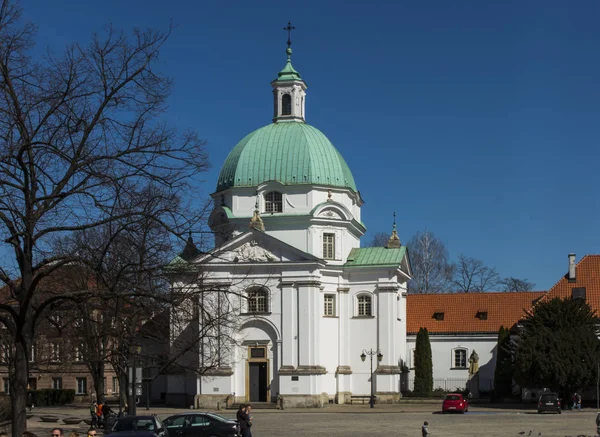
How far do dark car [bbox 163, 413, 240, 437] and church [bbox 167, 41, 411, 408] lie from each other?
24.4m

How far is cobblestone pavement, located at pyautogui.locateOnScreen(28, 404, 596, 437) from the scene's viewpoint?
3538 cm

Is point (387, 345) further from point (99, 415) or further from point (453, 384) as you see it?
point (99, 415)

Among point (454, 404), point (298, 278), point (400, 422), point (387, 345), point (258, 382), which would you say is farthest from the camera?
point (387, 345)

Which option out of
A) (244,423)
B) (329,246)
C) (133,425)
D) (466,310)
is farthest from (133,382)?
(466,310)

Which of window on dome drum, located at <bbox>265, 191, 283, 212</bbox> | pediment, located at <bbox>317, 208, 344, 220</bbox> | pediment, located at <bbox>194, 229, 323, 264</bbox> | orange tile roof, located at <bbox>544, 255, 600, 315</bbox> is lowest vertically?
orange tile roof, located at <bbox>544, 255, 600, 315</bbox>

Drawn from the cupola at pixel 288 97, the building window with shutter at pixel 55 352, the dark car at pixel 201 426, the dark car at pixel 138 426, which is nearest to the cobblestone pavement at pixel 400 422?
the building window with shutter at pixel 55 352

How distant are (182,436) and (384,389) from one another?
31295 millimetres

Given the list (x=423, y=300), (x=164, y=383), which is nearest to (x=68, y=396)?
(x=164, y=383)

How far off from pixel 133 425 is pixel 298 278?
33416mm

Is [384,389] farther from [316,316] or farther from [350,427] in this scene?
[350,427]

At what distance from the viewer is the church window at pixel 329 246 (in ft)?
201

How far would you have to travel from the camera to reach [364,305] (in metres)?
61.2

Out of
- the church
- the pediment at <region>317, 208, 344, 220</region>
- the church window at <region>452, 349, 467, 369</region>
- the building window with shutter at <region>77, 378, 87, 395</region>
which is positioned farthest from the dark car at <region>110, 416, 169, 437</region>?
the church window at <region>452, 349, 467, 369</region>

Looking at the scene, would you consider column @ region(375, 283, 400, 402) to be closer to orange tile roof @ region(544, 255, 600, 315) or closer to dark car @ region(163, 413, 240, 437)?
orange tile roof @ region(544, 255, 600, 315)
